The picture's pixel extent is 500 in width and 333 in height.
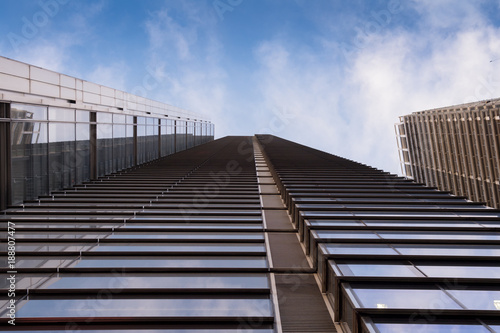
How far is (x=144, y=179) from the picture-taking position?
25.2 metres

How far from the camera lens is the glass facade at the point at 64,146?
18.6 m

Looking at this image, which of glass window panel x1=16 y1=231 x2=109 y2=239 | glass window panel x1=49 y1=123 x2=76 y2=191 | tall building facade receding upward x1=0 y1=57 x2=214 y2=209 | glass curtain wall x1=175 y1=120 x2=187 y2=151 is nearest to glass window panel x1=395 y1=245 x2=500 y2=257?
glass window panel x1=16 y1=231 x2=109 y2=239

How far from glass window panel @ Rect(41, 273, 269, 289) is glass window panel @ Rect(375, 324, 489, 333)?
3198 millimetres

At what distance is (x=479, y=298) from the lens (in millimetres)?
7363

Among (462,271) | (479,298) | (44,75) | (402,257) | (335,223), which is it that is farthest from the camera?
(44,75)

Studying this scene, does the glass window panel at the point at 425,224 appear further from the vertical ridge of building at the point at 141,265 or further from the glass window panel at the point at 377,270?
the glass window panel at the point at 377,270

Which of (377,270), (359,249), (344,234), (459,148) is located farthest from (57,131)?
(459,148)

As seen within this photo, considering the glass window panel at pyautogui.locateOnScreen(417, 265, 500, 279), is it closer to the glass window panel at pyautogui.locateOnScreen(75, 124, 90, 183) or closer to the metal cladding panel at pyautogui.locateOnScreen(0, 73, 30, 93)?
the metal cladding panel at pyautogui.locateOnScreen(0, 73, 30, 93)

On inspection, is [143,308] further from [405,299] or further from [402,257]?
[402,257]

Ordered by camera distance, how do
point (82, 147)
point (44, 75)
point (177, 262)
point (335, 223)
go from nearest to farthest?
point (177, 262)
point (335, 223)
point (44, 75)
point (82, 147)

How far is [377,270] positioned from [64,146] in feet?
60.4

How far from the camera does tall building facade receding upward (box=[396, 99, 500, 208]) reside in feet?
179

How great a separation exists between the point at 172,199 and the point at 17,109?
7.22 m

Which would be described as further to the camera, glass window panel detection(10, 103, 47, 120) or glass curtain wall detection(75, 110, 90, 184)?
glass curtain wall detection(75, 110, 90, 184)
